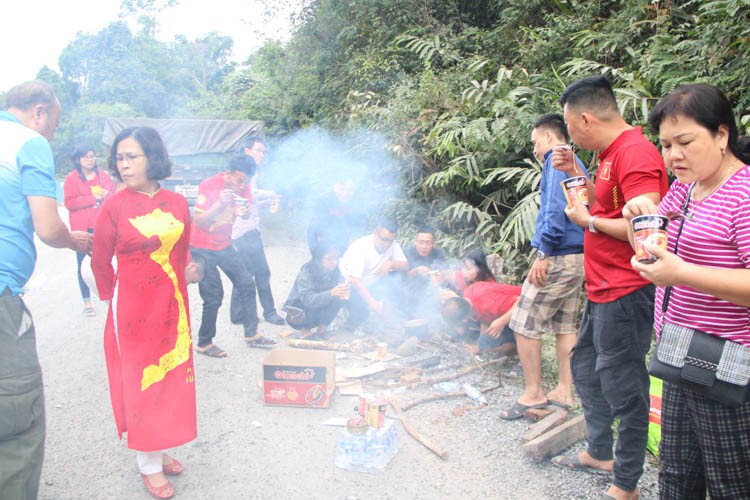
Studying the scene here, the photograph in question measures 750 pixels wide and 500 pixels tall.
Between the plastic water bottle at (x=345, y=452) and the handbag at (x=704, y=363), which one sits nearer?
the handbag at (x=704, y=363)

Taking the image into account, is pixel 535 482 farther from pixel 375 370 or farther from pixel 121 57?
pixel 121 57

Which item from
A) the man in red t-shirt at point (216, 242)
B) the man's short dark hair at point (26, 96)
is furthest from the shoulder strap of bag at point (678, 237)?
the man in red t-shirt at point (216, 242)

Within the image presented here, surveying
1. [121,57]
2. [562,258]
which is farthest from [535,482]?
[121,57]

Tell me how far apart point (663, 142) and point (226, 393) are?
3.93 metres

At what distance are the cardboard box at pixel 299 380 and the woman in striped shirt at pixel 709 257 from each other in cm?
273

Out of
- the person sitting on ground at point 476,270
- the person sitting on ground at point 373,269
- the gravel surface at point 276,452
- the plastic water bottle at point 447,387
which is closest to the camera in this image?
the gravel surface at point 276,452

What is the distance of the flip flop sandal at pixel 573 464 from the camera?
331 centimetres

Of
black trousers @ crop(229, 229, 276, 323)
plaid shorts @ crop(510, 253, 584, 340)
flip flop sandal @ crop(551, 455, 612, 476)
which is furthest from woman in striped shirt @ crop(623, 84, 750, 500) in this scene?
black trousers @ crop(229, 229, 276, 323)

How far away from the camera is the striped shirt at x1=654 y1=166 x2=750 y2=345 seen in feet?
6.19

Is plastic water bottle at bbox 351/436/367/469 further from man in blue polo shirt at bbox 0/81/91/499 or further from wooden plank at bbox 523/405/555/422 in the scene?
man in blue polo shirt at bbox 0/81/91/499

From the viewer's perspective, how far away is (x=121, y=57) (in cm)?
3334

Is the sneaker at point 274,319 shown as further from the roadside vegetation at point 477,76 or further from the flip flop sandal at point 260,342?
the roadside vegetation at point 477,76

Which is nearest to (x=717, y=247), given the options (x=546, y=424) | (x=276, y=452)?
(x=546, y=424)

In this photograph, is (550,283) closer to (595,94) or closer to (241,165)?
(595,94)
